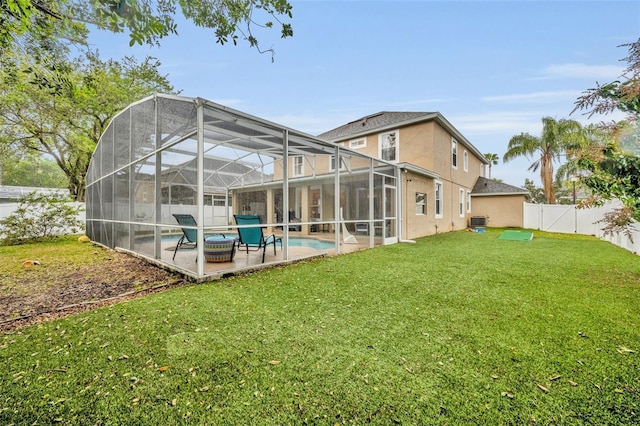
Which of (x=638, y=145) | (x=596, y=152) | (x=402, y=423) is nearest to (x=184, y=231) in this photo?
(x=402, y=423)

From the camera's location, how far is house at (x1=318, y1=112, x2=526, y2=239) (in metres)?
11.2

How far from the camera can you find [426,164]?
12516 mm

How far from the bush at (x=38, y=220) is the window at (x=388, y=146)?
14633 mm

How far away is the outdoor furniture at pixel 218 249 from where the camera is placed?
5.75 meters

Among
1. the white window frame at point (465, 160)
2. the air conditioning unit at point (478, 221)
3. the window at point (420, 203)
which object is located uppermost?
the white window frame at point (465, 160)

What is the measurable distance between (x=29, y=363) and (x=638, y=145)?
7167 mm

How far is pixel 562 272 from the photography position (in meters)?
5.28

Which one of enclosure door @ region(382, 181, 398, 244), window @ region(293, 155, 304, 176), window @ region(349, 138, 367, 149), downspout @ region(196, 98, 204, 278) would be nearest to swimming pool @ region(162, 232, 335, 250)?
enclosure door @ region(382, 181, 398, 244)

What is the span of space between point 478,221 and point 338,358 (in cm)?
1803

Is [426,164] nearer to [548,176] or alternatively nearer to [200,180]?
[200,180]

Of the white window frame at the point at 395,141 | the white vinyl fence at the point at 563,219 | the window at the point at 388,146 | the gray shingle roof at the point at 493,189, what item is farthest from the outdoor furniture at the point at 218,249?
the gray shingle roof at the point at 493,189

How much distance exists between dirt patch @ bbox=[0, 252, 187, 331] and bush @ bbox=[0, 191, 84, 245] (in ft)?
21.4

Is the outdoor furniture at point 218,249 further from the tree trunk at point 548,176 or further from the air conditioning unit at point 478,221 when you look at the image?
the tree trunk at point 548,176

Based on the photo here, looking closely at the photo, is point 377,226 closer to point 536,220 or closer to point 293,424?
point 293,424
